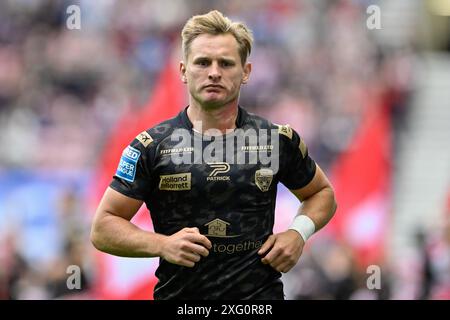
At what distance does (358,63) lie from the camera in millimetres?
15797

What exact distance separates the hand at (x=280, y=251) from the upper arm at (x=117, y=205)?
723 millimetres

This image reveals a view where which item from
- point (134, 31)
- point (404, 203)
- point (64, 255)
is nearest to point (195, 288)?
point (64, 255)

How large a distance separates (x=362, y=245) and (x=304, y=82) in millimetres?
3384

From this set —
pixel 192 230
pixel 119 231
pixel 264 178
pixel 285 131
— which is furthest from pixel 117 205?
pixel 285 131

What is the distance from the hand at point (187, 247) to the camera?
209 inches

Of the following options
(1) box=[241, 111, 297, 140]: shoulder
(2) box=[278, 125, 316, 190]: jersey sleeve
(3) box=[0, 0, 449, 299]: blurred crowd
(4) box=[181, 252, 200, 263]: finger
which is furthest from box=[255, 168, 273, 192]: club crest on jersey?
(3) box=[0, 0, 449, 299]: blurred crowd

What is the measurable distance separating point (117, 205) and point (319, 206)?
47.3 inches

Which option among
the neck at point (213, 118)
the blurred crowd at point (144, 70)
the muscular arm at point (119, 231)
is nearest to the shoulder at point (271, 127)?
the neck at point (213, 118)

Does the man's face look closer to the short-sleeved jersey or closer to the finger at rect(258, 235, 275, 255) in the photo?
the short-sleeved jersey

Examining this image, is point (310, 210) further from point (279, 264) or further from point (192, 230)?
point (192, 230)

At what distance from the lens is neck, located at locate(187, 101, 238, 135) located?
18.5ft

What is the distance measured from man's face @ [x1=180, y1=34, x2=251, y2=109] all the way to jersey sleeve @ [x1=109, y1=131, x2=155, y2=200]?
0.39 meters

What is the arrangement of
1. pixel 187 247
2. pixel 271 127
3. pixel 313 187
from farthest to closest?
pixel 313 187 → pixel 271 127 → pixel 187 247

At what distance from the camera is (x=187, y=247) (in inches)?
209
